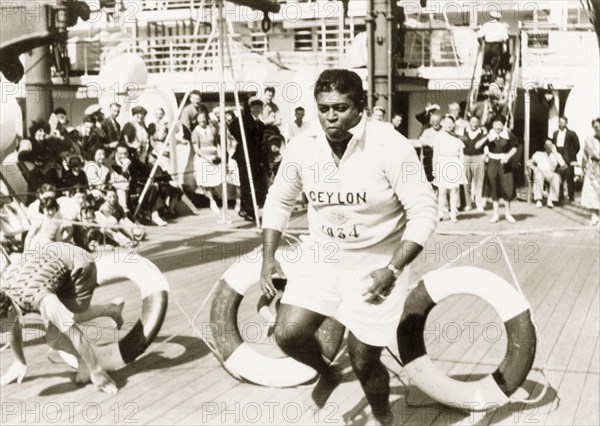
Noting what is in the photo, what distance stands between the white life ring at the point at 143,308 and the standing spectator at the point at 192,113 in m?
9.36

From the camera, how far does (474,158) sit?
1525cm

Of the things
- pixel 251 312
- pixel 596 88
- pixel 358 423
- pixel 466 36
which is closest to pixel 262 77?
pixel 466 36

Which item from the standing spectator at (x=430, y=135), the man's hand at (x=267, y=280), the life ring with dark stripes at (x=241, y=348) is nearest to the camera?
the man's hand at (x=267, y=280)

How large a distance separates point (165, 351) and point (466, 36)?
19045mm

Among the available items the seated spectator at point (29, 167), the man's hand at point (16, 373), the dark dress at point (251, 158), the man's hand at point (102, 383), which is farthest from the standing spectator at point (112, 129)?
the man's hand at point (102, 383)

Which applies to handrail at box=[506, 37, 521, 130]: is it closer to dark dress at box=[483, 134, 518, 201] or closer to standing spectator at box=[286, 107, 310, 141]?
dark dress at box=[483, 134, 518, 201]

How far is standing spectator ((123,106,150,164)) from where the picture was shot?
13.9 metres

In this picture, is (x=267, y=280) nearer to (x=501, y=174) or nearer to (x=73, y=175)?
(x=73, y=175)

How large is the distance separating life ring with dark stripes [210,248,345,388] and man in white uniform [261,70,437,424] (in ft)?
3.08

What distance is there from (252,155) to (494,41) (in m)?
8.36

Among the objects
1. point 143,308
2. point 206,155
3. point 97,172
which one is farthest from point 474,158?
point 143,308

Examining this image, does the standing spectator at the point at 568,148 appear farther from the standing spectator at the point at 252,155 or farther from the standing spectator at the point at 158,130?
the standing spectator at the point at 158,130

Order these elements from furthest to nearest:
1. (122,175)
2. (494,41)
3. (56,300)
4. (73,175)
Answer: (494,41), (122,175), (73,175), (56,300)

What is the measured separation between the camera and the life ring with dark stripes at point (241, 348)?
542 centimetres
